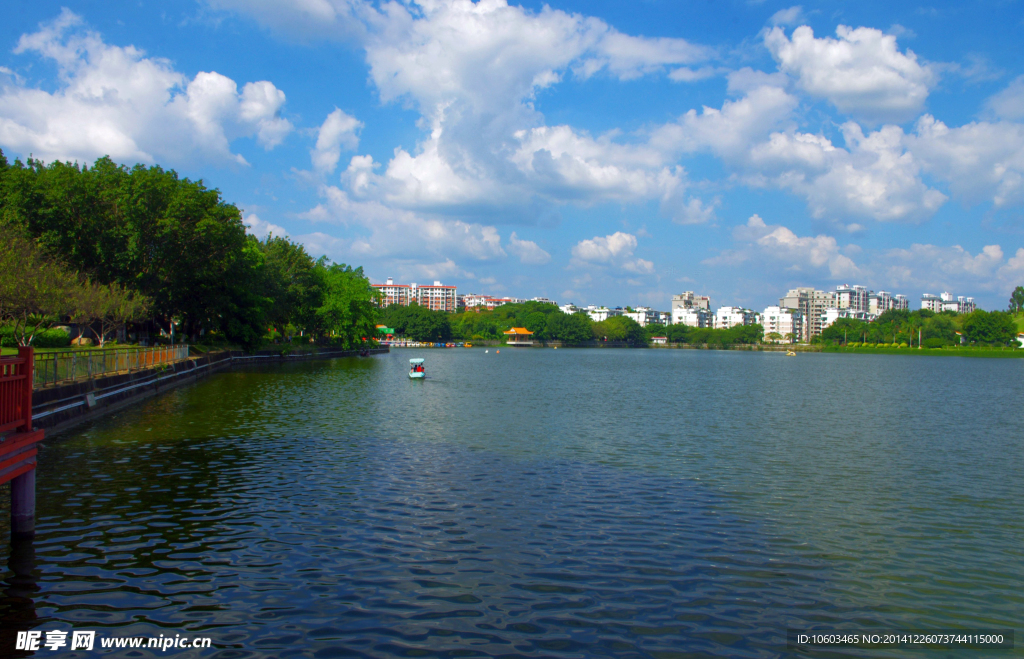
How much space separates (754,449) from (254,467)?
14672mm

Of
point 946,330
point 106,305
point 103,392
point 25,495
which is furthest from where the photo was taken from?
point 946,330

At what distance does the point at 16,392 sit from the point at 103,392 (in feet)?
63.5

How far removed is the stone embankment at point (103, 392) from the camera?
20.7 metres

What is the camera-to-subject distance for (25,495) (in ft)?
33.3

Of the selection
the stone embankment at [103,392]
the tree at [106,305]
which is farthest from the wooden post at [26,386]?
the tree at [106,305]

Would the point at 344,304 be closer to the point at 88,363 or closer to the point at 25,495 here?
the point at 88,363

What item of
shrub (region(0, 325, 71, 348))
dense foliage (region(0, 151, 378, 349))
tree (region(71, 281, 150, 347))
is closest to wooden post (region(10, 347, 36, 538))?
dense foliage (region(0, 151, 378, 349))

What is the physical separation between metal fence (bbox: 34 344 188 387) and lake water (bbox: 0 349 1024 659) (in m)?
2.58

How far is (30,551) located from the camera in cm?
959

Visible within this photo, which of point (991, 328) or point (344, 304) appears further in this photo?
point (991, 328)

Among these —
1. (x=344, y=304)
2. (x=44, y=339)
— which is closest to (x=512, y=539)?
(x=44, y=339)

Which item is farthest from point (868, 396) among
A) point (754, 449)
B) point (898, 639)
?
point (898, 639)

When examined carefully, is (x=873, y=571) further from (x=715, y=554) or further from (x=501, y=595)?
(x=501, y=595)

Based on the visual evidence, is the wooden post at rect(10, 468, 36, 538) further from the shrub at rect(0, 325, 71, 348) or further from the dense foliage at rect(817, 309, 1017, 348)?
the dense foliage at rect(817, 309, 1017, 348)
